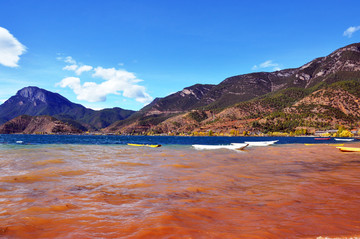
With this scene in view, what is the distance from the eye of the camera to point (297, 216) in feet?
21.2

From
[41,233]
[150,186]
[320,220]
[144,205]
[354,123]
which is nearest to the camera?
[41,233]

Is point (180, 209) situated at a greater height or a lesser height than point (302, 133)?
greater

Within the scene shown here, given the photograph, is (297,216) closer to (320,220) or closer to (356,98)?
(320,220)

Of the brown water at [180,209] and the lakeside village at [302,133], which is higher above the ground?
the brown water at [180,209]

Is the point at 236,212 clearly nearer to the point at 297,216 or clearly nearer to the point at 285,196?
the point at 297,216

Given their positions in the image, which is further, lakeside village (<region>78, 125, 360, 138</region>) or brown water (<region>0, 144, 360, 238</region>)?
lakeside village (<region>78, 125, 360, 138</region>)

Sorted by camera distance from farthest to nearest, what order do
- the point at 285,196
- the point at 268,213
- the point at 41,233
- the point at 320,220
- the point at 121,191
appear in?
the point at 121,191 < the point at 285,196 < the point at 268,213 < the point at 320,220 < the point at 41,233

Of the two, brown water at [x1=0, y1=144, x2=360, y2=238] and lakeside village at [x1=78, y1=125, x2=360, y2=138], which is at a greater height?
brown water at [x1=0, y1=144, x2=360, y2=238]

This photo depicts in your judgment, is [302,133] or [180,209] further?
[302,133]

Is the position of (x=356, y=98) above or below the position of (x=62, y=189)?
above

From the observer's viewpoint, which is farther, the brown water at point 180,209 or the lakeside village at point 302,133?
the lakeside village at point 302,133

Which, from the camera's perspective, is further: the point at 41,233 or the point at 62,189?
the point at 62,189

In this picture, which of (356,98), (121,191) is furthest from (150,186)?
(356,98)

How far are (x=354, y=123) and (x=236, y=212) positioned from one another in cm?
16856
